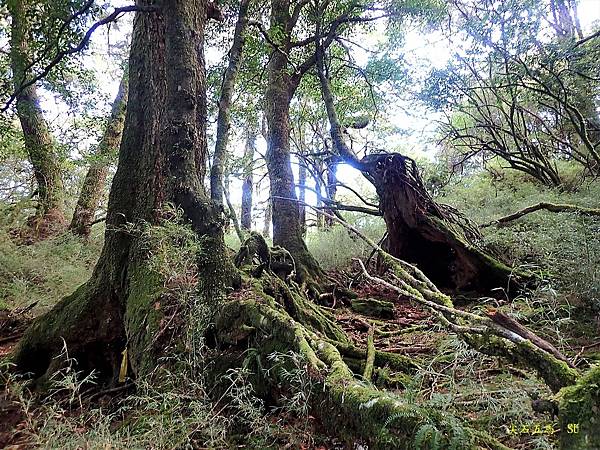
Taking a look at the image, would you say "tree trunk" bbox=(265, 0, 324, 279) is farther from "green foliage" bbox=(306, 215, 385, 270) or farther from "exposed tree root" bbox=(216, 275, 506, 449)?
"exposed tree root" bbox=(216, 275, 506, 449)

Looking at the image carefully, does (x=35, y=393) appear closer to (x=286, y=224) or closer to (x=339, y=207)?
(x=286, y=224)

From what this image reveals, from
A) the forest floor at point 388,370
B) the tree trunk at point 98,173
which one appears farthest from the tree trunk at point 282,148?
the tree trunk at point 98,173

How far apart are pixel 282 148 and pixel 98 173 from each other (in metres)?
5.03

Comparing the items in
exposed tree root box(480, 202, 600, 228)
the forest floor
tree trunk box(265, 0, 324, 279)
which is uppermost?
tree trunk box(265, 0, 324, 279)

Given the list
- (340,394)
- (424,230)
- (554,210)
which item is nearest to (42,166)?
(424,230)

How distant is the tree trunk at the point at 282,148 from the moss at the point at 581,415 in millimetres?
4865

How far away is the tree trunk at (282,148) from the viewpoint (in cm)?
641

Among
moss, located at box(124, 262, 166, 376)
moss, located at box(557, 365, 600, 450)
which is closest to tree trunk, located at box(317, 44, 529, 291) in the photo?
moss, located at box(124, 262, 166, 376)

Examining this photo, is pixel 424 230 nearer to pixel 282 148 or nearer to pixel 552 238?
pixel 552 238

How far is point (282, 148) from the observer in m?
6.77

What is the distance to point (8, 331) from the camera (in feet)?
17.4

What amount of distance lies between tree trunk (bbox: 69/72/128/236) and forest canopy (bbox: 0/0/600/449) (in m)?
0.04

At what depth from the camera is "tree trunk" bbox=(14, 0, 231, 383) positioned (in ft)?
10.7

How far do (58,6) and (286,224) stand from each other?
13.3ft
